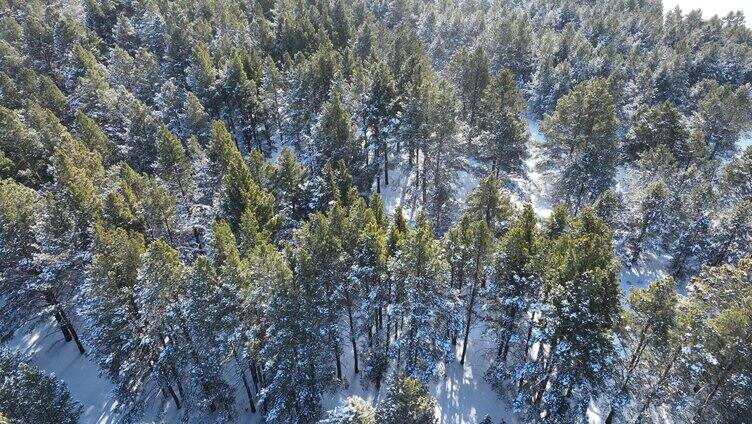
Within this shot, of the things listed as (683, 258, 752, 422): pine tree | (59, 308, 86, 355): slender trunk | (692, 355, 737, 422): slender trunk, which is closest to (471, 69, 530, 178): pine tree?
(683, 258, 752, 422): pine tree

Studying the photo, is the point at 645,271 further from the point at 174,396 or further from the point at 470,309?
the point at 174,396

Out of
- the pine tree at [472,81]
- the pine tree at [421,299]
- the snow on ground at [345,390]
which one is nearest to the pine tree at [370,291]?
the pine tree at [421,299]

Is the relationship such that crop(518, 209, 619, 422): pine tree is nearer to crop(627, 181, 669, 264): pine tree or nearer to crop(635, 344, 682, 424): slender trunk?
crop(635, 344, 682, 424): slender trunk

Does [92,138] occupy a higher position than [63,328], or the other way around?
[92,138]

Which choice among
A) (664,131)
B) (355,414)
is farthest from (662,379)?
(664,131)

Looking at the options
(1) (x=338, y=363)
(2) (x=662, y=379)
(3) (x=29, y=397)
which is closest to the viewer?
(3) (x=29, y=397)

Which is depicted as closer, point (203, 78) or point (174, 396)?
point (174, 396)
